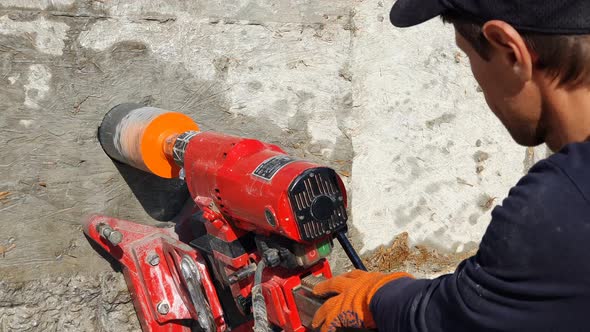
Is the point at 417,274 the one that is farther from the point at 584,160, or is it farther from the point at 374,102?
the point at 584,160

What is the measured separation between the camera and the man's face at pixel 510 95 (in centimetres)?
118

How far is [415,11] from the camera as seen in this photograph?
1264mm

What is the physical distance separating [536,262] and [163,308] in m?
1.47

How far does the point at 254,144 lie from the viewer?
1.85m

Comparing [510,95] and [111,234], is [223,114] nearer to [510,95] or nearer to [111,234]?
[111,234]

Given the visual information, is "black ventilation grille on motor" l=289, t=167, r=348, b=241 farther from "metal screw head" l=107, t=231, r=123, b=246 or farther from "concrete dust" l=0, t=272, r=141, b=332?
"concrete dust" l=0, t=272, r=141, b=332

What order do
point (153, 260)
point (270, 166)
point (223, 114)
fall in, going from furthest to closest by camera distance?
point (223, 114) < point (153, 260) < point (270, 166)

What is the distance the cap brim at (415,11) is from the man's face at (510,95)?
0.08m

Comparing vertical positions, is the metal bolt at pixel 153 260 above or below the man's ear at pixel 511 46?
below

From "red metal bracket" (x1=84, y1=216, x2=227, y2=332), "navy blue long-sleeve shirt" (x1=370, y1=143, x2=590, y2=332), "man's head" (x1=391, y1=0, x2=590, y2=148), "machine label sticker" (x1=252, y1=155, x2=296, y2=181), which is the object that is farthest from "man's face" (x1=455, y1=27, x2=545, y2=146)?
"red metal bracket" (x1=84, y1=216, x2=227, y2=332)

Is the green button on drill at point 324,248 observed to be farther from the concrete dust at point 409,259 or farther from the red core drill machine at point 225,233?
the concrete dust at point 409,259

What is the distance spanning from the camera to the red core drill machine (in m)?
1.62

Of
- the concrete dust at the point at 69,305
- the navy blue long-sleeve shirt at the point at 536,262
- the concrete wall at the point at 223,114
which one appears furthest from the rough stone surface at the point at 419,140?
the navy blue long-sleeve shirt at the point at 536,262

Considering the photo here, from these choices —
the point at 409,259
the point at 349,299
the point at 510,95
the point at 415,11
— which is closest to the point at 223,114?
the point at 409,259
